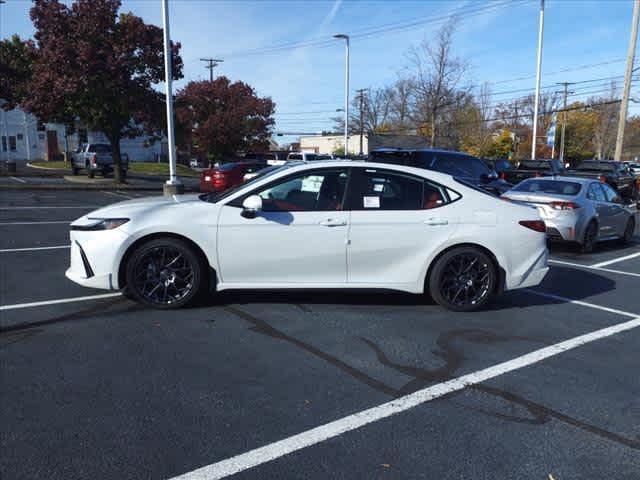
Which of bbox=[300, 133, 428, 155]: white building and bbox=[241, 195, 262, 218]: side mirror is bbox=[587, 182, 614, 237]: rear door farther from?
bbox=[300, 133, 428, 155]: white building

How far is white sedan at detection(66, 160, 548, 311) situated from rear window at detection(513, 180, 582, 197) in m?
4.86

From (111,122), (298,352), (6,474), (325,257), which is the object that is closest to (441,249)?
(325,257)

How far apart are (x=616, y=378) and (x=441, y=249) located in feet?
6.74

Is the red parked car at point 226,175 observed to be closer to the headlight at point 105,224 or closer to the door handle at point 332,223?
the headlight at point 105,224

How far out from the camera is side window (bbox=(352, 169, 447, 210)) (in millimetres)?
5578

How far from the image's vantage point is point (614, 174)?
20.9m

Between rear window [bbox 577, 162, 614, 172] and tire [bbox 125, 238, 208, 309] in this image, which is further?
rear window [bbox 577, 162, 614, 172]

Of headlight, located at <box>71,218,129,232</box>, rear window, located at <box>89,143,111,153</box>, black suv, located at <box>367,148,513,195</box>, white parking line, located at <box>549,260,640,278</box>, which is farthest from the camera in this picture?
rear window, located at <box>89,143,111,153</box>

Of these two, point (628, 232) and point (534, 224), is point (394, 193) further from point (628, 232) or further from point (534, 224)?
point (628, 232)

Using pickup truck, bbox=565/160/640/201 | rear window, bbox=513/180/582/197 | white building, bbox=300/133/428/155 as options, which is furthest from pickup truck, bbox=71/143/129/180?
white building, bbox=300/133/428/155

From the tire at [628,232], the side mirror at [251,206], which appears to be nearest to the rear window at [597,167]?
the tire at [628,232]

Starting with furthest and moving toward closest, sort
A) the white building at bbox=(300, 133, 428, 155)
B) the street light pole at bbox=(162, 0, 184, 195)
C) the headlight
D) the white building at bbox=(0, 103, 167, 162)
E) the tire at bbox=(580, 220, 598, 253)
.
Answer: the white building at bbox=(300, 133, 428, 155) → the white building at bbox=(0, 103, 167, 162) → the street light pole at bbox=(162, 0, 184, 195) → the tire at bbox=(580, 220, 598, 253) → the headlight

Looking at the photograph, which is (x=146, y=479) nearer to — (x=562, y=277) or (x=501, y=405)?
(x=501, y=405)

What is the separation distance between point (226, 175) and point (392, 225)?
1521 cm
